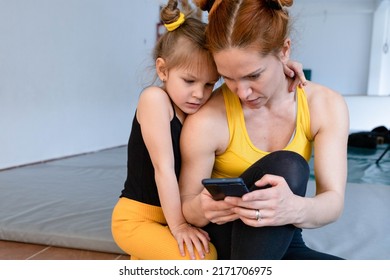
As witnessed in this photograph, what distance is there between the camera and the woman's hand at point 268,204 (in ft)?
2.64

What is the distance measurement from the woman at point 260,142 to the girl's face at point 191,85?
3 centimetres

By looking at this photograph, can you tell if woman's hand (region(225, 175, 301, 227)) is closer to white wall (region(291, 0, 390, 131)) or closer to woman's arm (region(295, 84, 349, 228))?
woman's arm (region(295, 84, 349, 228))

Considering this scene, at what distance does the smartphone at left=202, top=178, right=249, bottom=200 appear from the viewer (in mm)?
780

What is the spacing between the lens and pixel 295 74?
112 centimetres

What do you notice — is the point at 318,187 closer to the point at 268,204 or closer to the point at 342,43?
the point at 268,204

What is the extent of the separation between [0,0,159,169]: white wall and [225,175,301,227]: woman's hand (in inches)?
106

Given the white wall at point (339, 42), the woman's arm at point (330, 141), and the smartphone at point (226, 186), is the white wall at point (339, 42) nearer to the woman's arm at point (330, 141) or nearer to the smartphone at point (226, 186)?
the woman's arm at point (330, 141)

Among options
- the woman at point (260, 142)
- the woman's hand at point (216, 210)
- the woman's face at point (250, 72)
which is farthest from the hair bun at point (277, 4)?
the woman's hand at point (216, 210)

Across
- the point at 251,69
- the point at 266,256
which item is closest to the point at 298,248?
the point at 266,256

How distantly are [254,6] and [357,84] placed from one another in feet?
24.5

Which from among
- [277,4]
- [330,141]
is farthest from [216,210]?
[277,4]

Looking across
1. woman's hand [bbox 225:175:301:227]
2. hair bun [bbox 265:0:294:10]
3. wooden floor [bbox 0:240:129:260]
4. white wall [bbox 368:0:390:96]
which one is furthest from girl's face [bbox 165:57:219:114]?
white wall [bbox 368:0:390:96]
